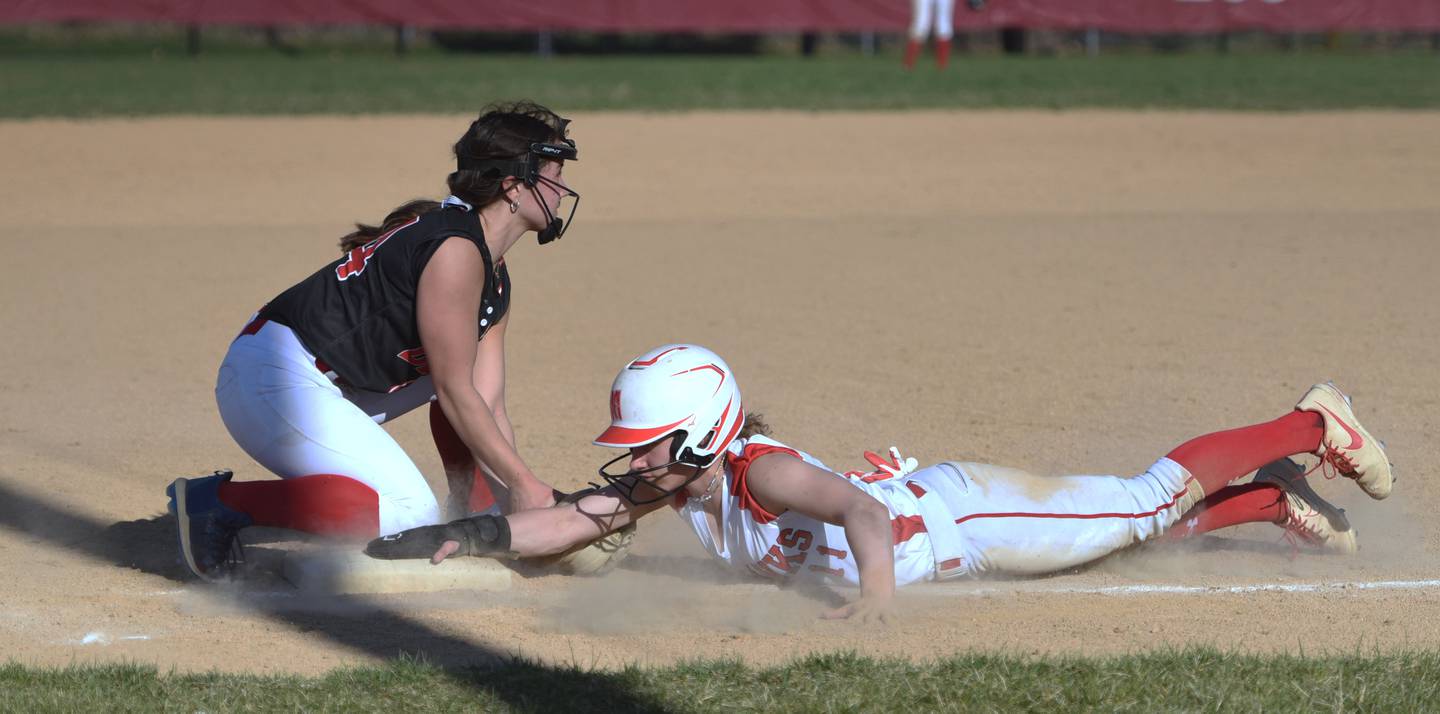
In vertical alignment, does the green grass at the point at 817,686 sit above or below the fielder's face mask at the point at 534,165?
below

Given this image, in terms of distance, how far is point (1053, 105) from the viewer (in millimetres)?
16578

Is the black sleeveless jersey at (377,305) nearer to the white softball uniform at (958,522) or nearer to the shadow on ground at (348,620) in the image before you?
the shadow on ground at (348,620)

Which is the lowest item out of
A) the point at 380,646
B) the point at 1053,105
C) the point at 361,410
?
the point at 380,646

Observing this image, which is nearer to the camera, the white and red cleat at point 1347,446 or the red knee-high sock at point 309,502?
the red knee-high sock at point 309,502

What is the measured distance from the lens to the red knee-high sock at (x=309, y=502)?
4.25 meters

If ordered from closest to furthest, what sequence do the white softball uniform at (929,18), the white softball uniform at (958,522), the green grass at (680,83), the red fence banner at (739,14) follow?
the white softball uniform at (958,522), the green grass at (680,83), the white softball uniform at (929,18), the red fence banner at (739,14)

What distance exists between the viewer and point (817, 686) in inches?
132

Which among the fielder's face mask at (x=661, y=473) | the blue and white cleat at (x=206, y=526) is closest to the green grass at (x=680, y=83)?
the blue and white cleat at (x=206, y=526)

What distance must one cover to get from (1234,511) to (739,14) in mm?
20229

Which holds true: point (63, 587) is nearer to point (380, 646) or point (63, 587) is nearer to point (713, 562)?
point (380, 646)

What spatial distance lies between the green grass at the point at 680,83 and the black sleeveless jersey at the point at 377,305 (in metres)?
11.9

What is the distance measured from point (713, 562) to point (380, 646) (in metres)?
1.07

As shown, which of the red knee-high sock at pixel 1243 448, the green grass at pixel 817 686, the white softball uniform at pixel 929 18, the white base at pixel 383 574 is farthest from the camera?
the white softball uniform at pixel 929 18

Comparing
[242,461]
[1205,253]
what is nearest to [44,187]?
[242,461]
